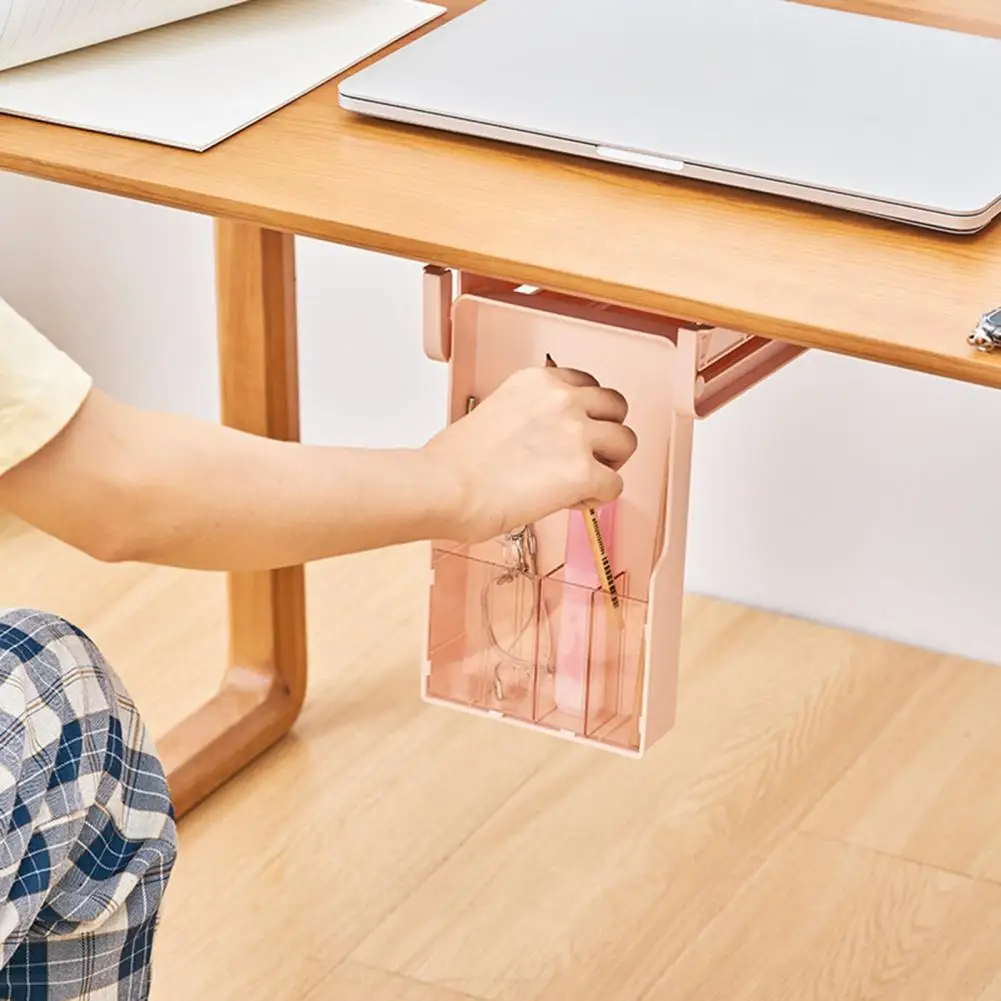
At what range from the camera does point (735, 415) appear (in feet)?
6.43

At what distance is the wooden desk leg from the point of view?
162cm

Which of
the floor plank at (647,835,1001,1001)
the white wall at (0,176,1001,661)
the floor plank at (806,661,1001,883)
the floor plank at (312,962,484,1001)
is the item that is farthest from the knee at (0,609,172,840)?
the white wall at (0,176,1001,661)

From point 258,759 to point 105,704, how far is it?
770 mm

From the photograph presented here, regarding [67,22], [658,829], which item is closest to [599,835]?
[658,829]

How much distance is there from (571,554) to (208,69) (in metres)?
0.38

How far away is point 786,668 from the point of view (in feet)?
6.40

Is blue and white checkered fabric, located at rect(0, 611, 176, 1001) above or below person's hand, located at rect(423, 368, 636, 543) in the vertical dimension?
below

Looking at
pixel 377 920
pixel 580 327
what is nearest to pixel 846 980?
pixel 377 920

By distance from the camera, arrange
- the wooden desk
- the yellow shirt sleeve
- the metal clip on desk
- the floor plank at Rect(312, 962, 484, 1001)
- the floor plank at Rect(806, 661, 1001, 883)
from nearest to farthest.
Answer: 1. the yellow shirt sleeve
2. the wooden desk
3. the metal clip on desk
4. the floor plank at Rect(312, 962, 484, 1001)
5. the floor plank at Rect(806, 661, 1001, 883)

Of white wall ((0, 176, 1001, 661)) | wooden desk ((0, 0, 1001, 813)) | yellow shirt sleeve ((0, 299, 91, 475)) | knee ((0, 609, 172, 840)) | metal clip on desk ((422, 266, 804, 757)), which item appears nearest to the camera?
yellow shirt sleeve ((0, 299, 91, 475))

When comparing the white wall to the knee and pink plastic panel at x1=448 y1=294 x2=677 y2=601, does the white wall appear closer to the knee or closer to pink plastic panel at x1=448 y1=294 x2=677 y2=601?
pink plastic panel at x1=448 y1=294 x2=677 y2=601

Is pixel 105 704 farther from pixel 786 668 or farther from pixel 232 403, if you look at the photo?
pixel 786 668

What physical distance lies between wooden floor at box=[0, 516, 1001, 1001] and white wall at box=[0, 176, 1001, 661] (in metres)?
0.06

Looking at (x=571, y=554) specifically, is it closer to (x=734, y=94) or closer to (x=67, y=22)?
(x=734, y=94)
